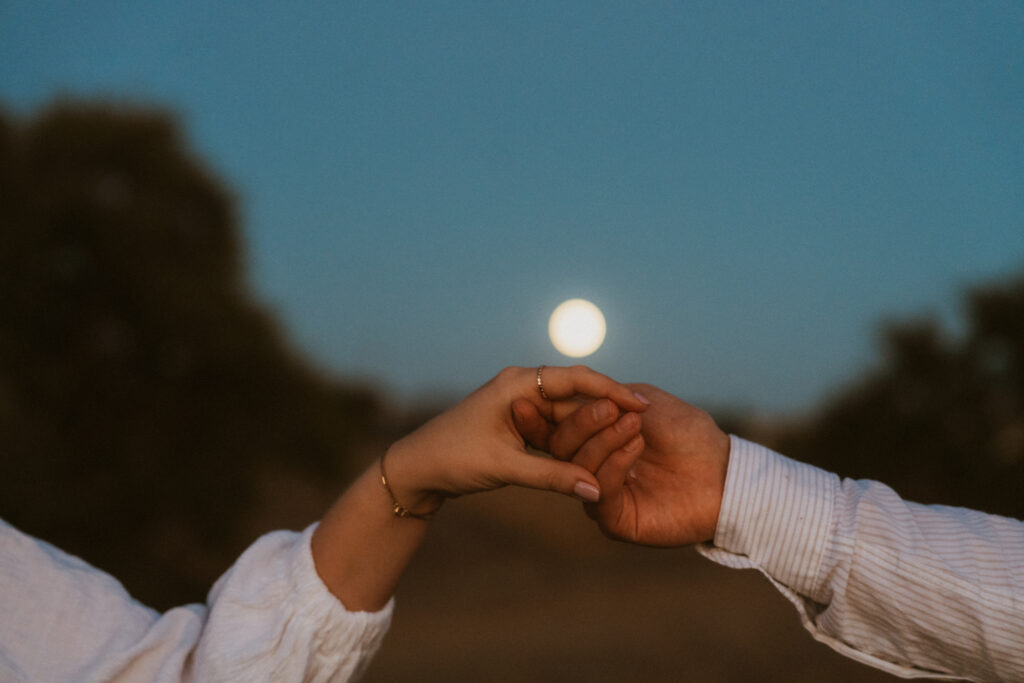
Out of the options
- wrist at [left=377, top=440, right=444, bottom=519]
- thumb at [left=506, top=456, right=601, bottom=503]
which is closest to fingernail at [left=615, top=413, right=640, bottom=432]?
thumb at [left=506, top=456, right=601, bottom=503]

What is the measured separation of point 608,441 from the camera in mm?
1638

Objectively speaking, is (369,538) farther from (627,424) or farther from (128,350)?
(128,350)

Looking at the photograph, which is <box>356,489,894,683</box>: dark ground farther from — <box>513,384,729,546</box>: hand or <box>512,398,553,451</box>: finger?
<box>512,398,553,451</box>: finger

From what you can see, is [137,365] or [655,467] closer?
[655,467]

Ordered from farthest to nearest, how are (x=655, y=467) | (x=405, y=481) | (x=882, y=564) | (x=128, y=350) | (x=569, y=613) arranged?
(x=569, y=613) → (x=128, y=350) → (x=655, y=467) → (x=405, y=481) → (x=882, y=564)

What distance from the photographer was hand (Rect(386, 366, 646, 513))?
5.08ft

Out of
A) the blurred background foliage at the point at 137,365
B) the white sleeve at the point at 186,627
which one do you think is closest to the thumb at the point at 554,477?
the white sleeve at the point at 186,627

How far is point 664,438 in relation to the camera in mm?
1843

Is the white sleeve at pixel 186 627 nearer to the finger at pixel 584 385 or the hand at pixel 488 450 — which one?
the hand at pixel 488 450

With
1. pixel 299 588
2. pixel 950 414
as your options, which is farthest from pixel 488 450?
pixel 950 414

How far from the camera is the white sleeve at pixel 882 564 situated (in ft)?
4.70

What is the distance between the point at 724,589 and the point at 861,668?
3653mm

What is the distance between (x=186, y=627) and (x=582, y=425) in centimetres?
90

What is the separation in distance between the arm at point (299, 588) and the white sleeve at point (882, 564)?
364 mm
